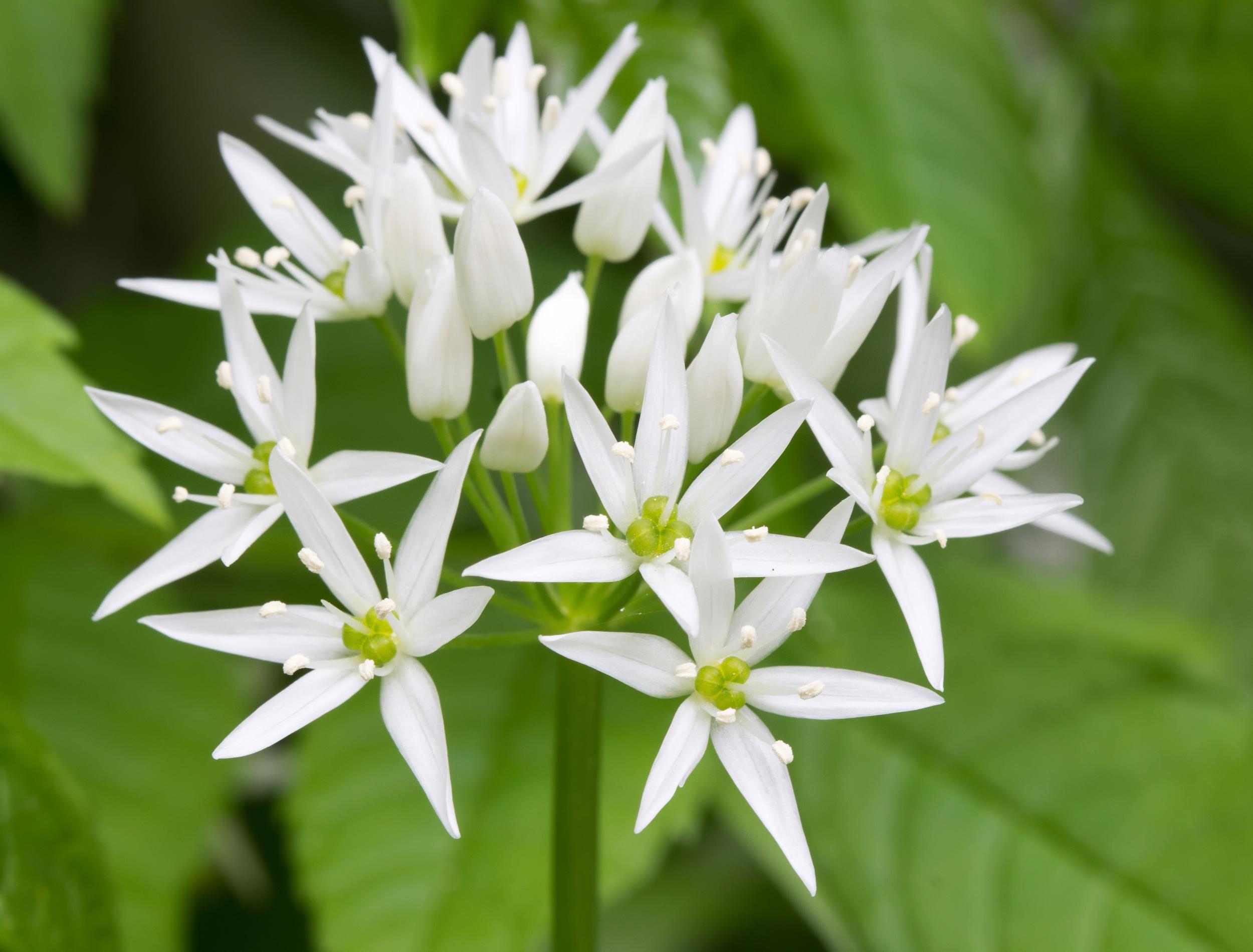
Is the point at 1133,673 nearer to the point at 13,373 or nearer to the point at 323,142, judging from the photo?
the point at 323,142

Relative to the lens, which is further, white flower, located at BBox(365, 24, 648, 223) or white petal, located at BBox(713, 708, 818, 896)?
white flower, located at BBox(365, 24, 648, 223)

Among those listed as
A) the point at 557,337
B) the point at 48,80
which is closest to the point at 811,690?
the point at 557,337

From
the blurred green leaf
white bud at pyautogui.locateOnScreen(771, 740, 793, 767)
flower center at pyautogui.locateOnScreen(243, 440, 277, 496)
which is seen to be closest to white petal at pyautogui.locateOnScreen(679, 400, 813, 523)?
white bud at pyautogui.locateOnScreen(771, 740, 793, 767)

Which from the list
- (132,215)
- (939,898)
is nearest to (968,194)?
(939,898)

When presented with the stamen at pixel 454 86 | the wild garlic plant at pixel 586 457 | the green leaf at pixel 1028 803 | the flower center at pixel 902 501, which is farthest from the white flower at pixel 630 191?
the green leaf at pixel 1028 803

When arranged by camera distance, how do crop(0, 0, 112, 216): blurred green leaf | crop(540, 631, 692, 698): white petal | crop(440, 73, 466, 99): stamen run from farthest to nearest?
crop(0, 0, 112, 216): blurred green leaf → crop(440, 73, 466, 99): stamen → crop(540, 631, 692, 698): white petal

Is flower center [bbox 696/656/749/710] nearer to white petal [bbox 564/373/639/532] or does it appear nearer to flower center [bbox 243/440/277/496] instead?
white petal [bbox 564/373/639/532]

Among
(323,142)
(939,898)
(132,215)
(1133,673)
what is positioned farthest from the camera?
(132,215)
